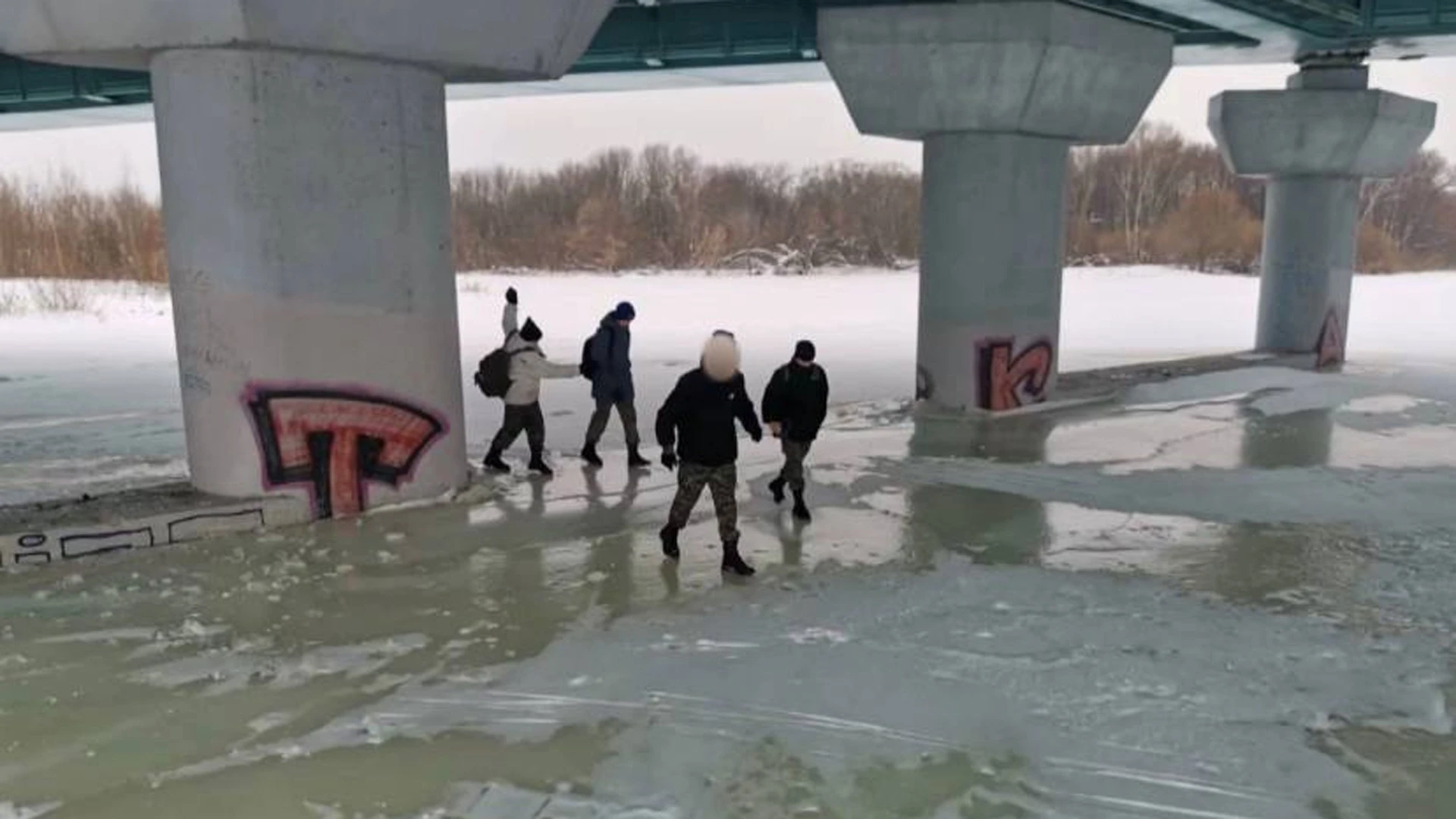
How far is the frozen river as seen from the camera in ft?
16.8

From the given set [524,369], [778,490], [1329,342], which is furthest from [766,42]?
[1329,342]

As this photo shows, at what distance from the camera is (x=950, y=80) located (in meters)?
15.0

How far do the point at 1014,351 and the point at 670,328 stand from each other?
2085cm

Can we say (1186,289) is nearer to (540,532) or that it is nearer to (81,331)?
(81,331)

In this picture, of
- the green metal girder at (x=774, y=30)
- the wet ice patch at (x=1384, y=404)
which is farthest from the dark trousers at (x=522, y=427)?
the wet ice patch at (x=1384, y=404)

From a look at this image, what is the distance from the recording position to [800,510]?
388 inches

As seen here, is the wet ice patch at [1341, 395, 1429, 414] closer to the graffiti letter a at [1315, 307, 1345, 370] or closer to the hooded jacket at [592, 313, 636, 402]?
the graffiti letter a at [1315, 307, 1345, 370]

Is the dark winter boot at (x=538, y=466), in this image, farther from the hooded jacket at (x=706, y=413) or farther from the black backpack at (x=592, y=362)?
the hooded jacket at (x=706, y=413)

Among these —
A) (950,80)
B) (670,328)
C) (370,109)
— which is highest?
(950,80)

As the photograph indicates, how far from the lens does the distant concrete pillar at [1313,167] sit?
21.0 metres

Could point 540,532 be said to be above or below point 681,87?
below

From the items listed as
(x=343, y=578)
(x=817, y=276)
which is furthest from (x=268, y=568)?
(x=817, y=276)

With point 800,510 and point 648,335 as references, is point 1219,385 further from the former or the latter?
point 648,335

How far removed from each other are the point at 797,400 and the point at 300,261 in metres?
4.49
